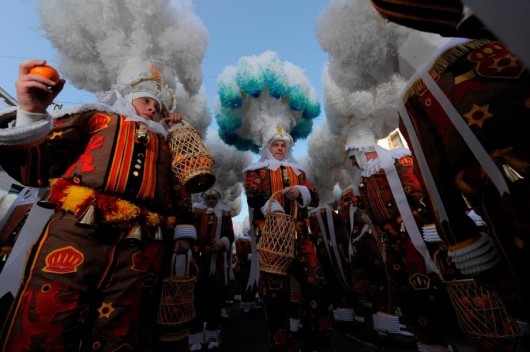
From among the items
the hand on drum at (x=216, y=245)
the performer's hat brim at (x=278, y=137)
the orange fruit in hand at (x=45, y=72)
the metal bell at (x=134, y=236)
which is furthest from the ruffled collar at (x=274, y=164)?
the orange fruit in hand at (x=45, y=72)

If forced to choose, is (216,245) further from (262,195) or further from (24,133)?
(24,133)

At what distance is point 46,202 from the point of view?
161 centimetres

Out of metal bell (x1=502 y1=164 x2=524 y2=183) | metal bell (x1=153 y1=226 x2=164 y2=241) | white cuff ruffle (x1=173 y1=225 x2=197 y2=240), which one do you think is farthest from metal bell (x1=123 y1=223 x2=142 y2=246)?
metal bell (x1=502 y1=164 x2=524 y2=183)

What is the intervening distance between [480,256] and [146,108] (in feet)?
8.38

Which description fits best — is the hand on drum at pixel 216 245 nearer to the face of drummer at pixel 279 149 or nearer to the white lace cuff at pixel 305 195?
the face of drummer at pixel 279 149

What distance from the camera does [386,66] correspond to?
3.13 m

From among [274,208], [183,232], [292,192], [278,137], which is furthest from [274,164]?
[183,232]

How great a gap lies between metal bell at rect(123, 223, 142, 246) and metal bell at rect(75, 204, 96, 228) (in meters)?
0.21

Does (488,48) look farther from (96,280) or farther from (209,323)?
(209,323)

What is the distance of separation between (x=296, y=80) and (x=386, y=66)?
8.47 feet

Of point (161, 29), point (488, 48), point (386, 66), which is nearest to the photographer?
point (488, 48)

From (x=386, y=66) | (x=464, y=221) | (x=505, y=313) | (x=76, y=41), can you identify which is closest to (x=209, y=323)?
(x=505, y=313)

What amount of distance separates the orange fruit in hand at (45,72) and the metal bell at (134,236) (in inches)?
36.4

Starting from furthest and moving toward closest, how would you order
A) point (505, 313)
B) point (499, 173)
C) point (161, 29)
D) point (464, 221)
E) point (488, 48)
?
point (161, 29), point (505, 313), point (464, 221), point (488, 48), point (499, 173)
